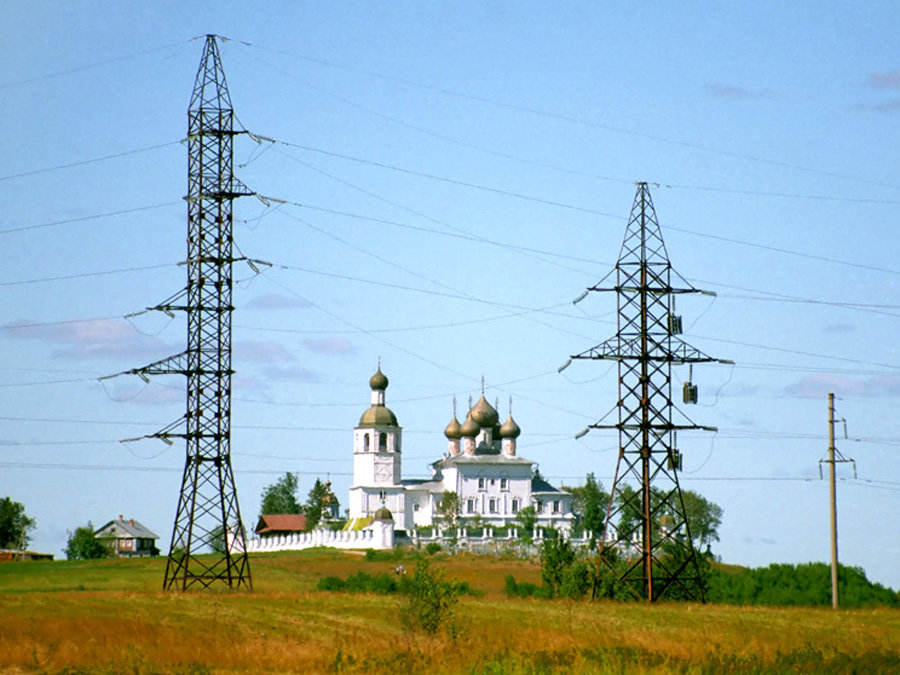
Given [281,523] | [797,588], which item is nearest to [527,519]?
[281,523]

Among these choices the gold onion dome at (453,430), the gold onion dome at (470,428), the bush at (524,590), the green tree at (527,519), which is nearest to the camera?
the bush at (524,590)

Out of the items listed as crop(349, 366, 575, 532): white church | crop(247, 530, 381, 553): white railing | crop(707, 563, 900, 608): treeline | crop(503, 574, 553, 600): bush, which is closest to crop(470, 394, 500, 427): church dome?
crop(349, 366, 575, 532): white church

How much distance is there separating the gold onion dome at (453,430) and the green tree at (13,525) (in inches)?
1651

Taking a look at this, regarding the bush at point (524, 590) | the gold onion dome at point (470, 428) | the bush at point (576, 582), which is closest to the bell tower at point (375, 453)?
the gold onion dome at point (470, 428)

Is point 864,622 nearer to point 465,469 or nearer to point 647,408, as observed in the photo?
point 647,408

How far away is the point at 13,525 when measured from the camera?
499 ft

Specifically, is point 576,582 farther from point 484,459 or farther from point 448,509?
point 484,459

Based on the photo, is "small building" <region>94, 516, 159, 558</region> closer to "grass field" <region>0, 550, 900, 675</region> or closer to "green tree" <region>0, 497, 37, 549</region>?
"green tree" <region>0, 497, 37, 549</region>

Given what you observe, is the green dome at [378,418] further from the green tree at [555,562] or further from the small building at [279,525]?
the green tree at [555,562]

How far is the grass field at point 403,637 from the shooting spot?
125 feet

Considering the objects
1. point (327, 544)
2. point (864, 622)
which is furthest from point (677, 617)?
point (327, 544)

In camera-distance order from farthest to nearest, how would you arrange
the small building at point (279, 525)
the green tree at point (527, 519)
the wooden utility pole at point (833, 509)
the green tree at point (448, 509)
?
1. the small building at point (279, 525)
2. the green tree at point (448, 509)
3. the green tree at point (527, 519)
4. the wooden utility pole at point (833, 509)

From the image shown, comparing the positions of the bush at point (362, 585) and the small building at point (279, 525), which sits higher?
the small building at point (279, 525)

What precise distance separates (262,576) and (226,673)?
149 feet
